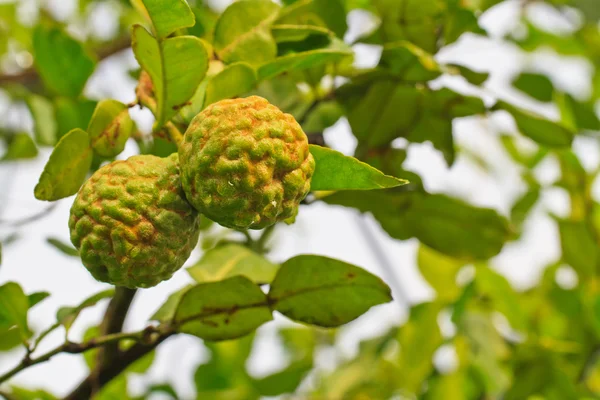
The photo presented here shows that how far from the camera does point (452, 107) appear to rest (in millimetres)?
1174

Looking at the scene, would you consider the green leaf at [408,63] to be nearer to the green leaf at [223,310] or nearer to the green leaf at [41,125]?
the green leaf at [223,310]

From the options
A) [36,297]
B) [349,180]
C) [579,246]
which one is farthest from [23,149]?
[579,246]

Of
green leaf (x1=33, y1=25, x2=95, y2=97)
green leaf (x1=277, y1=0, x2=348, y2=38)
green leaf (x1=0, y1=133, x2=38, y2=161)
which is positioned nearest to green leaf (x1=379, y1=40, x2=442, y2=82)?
green leaf (x1=277, y1=0, x2=348, y2=38)

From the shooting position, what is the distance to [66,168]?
90 centimetres

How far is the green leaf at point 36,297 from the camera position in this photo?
1050 mm

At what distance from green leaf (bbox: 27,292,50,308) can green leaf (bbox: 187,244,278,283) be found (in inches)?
8.9

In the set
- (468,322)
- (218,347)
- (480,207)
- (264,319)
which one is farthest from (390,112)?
(218,347)

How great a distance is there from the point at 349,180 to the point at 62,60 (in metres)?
0.84

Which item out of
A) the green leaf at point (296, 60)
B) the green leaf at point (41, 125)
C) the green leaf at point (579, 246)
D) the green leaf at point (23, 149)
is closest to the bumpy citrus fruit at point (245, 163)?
the green leaf at point (296, 60)

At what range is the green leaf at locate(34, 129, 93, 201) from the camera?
88 cm

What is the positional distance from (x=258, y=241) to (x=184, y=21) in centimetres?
59

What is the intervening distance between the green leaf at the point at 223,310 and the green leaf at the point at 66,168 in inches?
8.8

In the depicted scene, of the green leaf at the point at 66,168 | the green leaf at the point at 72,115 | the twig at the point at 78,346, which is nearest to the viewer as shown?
the green leaf at the point at 66,168

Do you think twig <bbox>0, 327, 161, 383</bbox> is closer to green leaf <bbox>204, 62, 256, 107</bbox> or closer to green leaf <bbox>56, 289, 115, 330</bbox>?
green leaf <bbox>56, 289, 115, 330</bbox>
